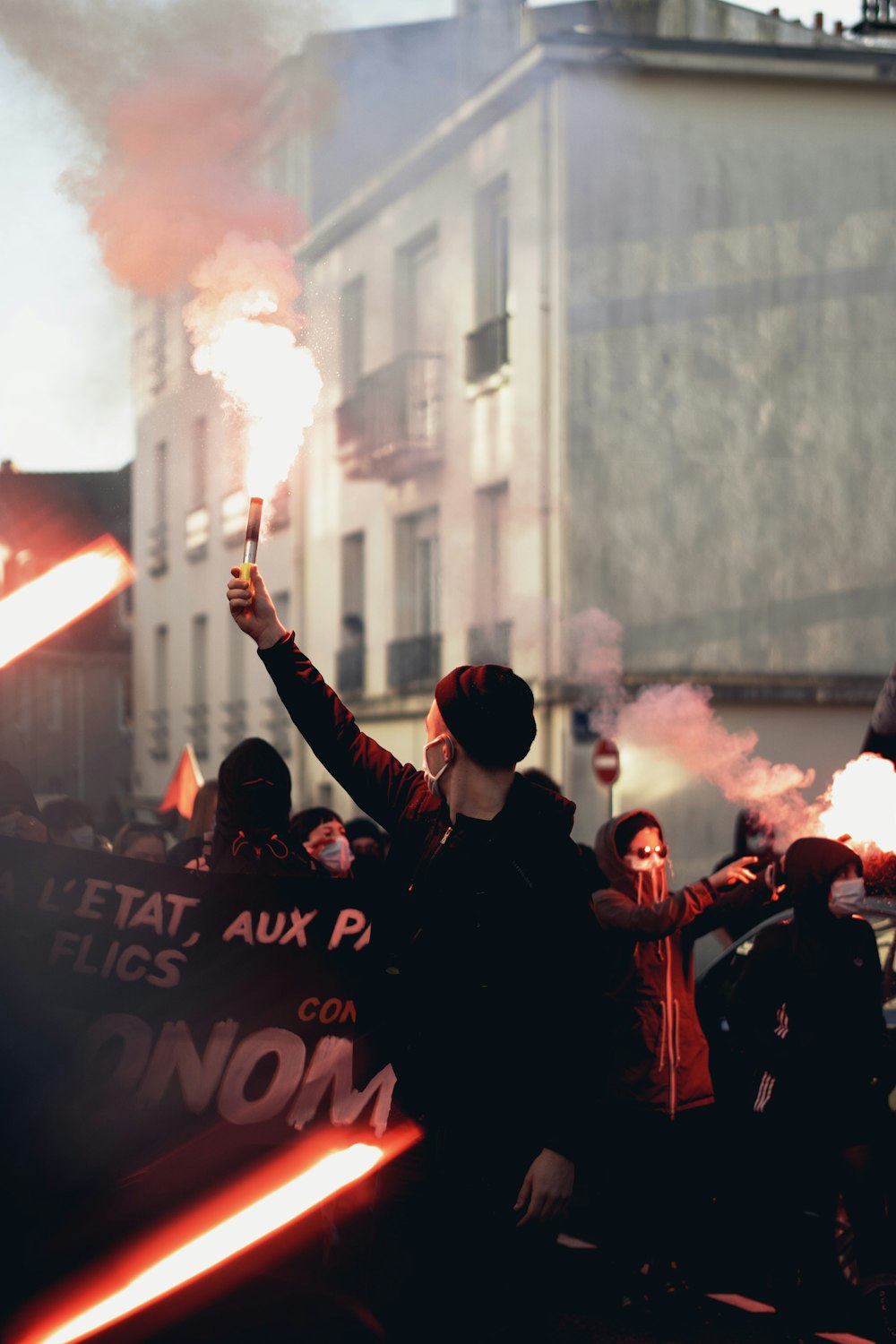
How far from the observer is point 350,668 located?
23859 millimetres

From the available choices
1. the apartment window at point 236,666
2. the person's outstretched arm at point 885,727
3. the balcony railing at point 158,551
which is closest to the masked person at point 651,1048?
the person's outstretched arm at point 885,727

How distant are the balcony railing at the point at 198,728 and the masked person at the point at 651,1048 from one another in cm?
2073

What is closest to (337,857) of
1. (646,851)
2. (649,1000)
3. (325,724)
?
(646,851)

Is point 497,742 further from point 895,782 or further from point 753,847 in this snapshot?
point 753,847

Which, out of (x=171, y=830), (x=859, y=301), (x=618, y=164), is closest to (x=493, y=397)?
(x=618, y=164)

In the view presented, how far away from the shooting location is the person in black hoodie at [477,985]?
334cm

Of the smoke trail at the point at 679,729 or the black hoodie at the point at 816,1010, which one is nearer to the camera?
the black hoodie at the point at 816,1010

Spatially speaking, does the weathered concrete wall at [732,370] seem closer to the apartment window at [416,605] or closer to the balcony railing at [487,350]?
the balcony railing at [487,350]

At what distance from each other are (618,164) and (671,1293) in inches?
596

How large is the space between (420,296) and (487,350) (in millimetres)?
2123

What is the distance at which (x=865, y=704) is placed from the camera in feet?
63.7

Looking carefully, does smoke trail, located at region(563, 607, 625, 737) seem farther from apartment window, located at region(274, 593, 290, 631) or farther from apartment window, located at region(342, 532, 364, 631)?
apartment window, located at region(274, 593, 290, 631)

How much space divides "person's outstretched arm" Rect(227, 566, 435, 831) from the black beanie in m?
0.15

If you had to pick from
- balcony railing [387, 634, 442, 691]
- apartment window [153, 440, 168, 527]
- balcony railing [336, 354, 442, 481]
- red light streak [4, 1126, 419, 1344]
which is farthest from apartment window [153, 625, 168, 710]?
red light streak [4, 1126, 419, 1344]
